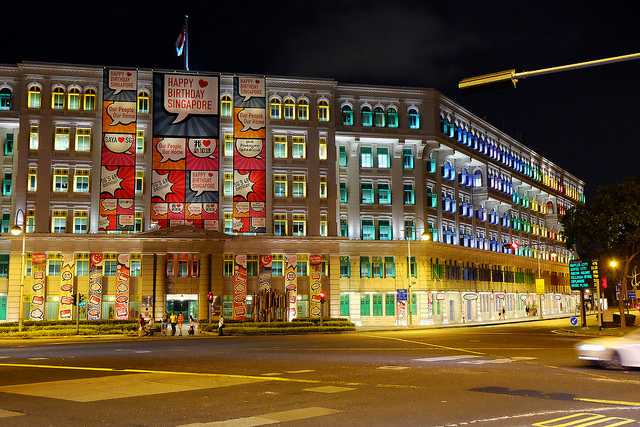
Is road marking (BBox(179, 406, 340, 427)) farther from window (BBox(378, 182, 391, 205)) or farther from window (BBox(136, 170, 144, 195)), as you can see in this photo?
window (BBox(378, 182, 391, 205))

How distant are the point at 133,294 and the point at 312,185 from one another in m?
19.4

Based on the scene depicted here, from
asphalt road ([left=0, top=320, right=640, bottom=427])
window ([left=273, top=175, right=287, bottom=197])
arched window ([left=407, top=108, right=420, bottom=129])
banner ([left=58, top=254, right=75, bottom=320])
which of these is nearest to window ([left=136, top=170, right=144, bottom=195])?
banner ([left=58, top=254, right=75, bottom=320])

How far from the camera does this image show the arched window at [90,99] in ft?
213

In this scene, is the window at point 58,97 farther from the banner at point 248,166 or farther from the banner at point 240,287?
the banner at point 240,287

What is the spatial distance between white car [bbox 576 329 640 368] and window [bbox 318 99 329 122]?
49788mm

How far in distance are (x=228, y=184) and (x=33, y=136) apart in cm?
1796

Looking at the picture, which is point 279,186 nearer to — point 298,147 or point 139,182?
point 298,147

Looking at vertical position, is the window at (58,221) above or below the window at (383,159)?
below

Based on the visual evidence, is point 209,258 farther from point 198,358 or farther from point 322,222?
point 198,358

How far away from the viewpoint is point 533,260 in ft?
329

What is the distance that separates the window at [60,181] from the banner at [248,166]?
15.1 metres

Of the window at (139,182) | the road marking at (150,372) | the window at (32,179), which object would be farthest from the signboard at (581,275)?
the window at (32,179)

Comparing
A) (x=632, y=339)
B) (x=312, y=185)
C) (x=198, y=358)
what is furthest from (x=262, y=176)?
(x=632, y=339)

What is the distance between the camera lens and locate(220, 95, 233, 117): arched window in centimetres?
6712
